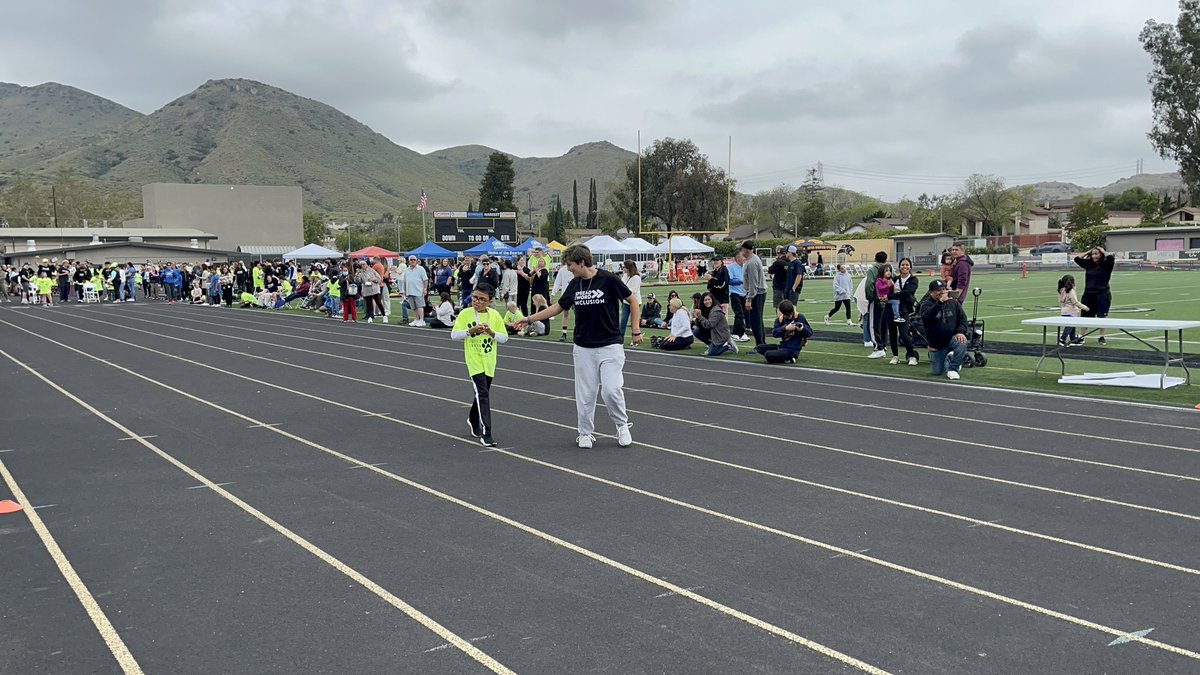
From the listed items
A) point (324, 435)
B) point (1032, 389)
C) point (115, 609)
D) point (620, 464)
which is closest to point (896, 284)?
point (1032, 389)

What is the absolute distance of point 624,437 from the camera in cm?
888

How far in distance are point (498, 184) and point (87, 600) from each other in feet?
384

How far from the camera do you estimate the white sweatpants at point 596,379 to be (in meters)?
8.77

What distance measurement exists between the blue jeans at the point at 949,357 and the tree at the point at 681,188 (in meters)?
83.6

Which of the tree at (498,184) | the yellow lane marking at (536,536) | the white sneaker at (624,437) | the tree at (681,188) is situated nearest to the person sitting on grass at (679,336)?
the yellow lane marking at (536,536)

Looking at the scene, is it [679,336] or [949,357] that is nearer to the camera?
[949,357]

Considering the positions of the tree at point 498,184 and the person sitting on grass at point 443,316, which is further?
the tree at point 498,184

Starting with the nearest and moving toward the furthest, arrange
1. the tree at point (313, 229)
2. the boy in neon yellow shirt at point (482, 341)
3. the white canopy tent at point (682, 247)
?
the boy in neon yellow shirt at point (482, 341) < the white canopy tent at point (682, 247) < the tree at point (313, 229)

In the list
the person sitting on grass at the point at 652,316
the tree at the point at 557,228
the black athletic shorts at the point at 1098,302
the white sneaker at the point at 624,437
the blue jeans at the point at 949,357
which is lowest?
the white sneaker at the point at 624,437

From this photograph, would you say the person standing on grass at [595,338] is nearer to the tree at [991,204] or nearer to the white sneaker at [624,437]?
the white sneaker at [624,437]

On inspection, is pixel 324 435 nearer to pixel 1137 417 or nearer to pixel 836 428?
pixel 836 428

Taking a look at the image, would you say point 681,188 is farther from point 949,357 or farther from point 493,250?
point 949,357

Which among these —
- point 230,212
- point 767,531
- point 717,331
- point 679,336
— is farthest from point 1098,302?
point 230,212

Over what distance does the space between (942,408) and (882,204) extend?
144 m
